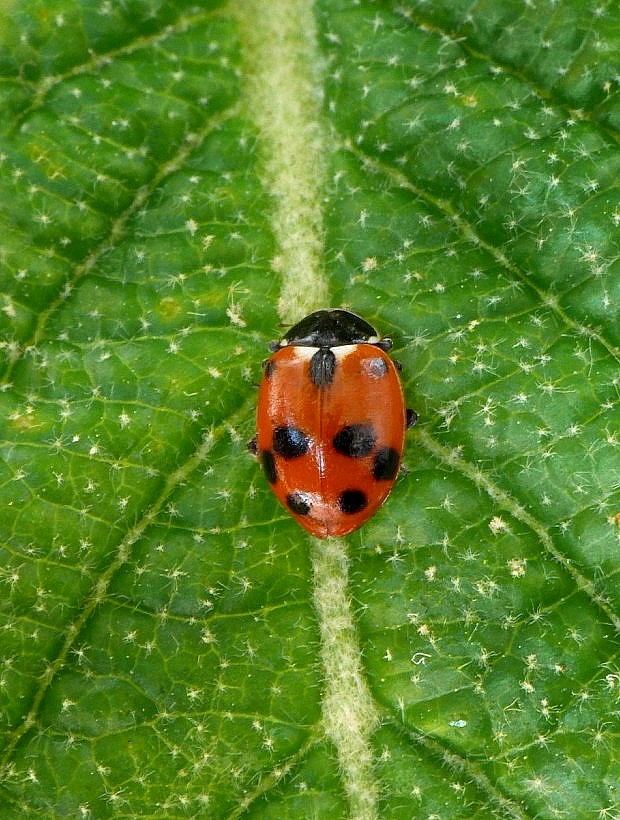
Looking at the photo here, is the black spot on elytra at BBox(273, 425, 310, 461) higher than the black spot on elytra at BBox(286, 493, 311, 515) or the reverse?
higher

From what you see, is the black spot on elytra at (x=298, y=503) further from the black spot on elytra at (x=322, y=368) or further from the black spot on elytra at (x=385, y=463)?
the black spot on elytra at (x=322, y=368)

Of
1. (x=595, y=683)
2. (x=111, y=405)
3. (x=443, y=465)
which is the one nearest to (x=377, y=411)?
(x=443, y=465)

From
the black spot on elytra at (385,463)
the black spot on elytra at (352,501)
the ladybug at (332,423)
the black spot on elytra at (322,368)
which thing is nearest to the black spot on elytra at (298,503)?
the ladybug at (332,423)

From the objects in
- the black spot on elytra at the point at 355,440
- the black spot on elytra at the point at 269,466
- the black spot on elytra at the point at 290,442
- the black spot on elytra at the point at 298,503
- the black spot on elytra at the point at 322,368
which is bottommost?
the black spot on elytra at the point at 298,503

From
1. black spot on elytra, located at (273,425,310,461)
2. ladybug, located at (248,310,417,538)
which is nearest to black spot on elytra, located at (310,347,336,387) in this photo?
ladybug, located at (248,310,417,538)

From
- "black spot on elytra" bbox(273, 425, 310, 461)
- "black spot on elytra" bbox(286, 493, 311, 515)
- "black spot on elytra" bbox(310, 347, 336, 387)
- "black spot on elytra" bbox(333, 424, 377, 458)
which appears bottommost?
"black spot on elytra" bbox(286, 493, 311, 515)

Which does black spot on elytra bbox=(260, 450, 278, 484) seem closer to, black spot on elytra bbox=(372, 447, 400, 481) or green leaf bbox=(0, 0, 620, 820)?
green leaf bbox=(0, 0, 620, 820)

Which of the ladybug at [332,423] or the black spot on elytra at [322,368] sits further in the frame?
the black spot on elytra at [322,368]
